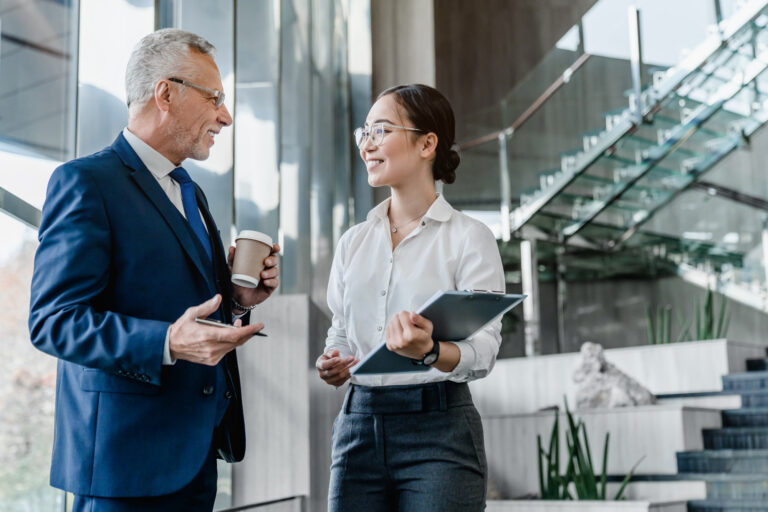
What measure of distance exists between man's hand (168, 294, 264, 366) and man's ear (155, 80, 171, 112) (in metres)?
0.43

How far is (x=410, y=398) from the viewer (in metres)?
1.47

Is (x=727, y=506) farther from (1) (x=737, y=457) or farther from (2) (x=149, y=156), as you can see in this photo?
(2) (x=149, y=156)

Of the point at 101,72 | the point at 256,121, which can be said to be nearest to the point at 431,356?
the point at 101,72

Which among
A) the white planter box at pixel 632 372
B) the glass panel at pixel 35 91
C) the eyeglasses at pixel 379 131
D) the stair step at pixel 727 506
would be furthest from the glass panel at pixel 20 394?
the white planter box at pixel 632 372

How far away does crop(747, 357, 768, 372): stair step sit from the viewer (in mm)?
5309

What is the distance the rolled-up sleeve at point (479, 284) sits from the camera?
1433mm

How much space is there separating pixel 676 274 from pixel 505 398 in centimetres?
196

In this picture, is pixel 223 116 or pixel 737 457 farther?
pixel 737 457

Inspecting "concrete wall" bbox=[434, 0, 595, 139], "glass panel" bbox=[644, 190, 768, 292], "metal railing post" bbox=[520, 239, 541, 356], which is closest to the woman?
"metal railing post" bbox=[520, 239, 541, 356]

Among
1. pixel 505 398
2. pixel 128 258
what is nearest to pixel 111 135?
pixel 128 258

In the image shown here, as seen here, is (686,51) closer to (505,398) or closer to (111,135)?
(505,398)

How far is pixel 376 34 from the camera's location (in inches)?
245

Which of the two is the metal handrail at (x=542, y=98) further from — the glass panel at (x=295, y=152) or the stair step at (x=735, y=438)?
the stair step at (x=735, y=438)

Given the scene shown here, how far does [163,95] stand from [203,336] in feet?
1.61
